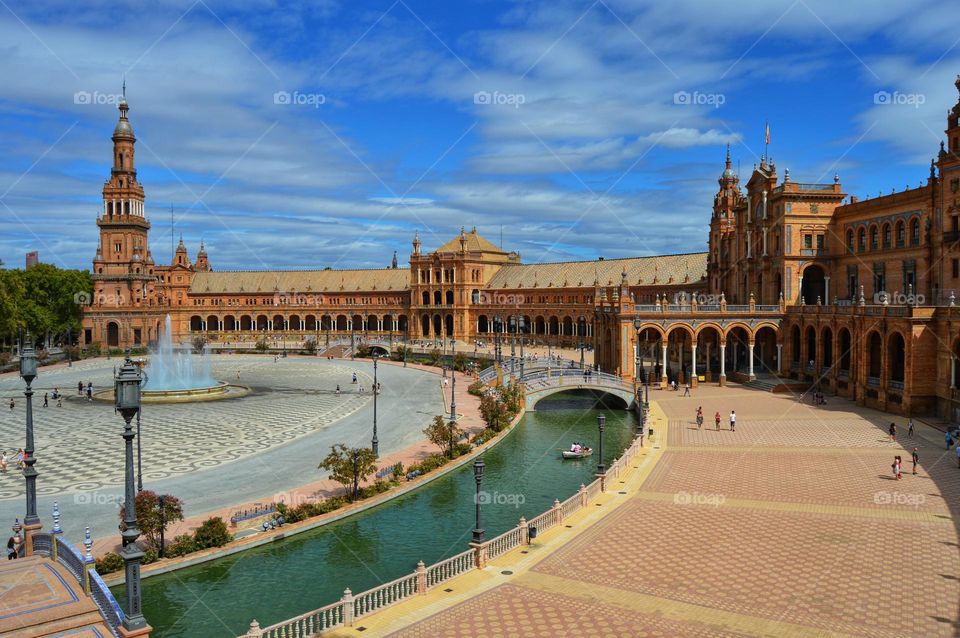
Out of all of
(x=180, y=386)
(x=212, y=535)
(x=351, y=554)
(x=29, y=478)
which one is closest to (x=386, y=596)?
(x=351, y=554)

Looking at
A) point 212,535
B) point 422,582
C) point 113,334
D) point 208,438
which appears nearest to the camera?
point 422,582

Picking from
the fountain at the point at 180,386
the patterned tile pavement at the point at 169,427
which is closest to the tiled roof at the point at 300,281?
the patterned tile pavement at the point at 169,427

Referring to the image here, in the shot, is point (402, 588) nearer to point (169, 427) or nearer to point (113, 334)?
point (169, 427)

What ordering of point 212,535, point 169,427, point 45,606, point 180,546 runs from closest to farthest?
point 45,606, point 180,546, point 212,535, point 169,427

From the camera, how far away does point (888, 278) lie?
58406 millimetres

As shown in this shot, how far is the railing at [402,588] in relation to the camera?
56.7 feet

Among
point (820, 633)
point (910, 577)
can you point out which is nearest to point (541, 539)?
point (820, 633)

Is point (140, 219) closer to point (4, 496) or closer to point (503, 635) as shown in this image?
point (4, 496)

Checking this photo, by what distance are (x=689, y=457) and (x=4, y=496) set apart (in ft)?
102

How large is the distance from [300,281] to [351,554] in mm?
113507

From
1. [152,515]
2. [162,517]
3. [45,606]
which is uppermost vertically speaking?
[45,606]

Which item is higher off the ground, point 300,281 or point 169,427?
point 300,281

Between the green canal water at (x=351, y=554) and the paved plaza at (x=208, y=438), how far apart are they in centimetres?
473

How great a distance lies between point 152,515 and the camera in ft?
76.6
